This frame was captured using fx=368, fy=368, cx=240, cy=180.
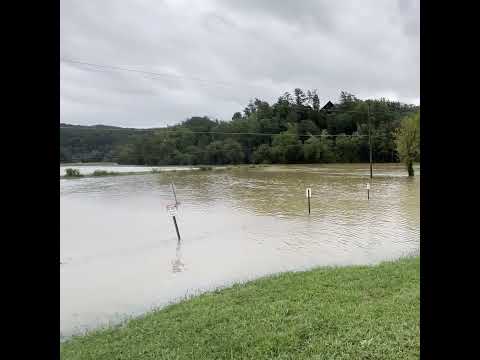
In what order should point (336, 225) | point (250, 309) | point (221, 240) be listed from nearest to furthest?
point (250, 309) → point (221, 240) → point (336, 225)

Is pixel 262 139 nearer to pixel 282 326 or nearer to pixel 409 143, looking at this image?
pixel 409 143

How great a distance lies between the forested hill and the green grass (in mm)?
36433

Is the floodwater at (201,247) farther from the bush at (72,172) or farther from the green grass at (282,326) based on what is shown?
the bush at (72,172)

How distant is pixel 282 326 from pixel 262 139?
62540 mm

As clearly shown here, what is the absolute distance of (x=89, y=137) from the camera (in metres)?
40.0

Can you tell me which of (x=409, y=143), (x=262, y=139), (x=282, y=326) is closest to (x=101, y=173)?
(x=262, y=139)

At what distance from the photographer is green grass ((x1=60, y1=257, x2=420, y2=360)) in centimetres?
310
